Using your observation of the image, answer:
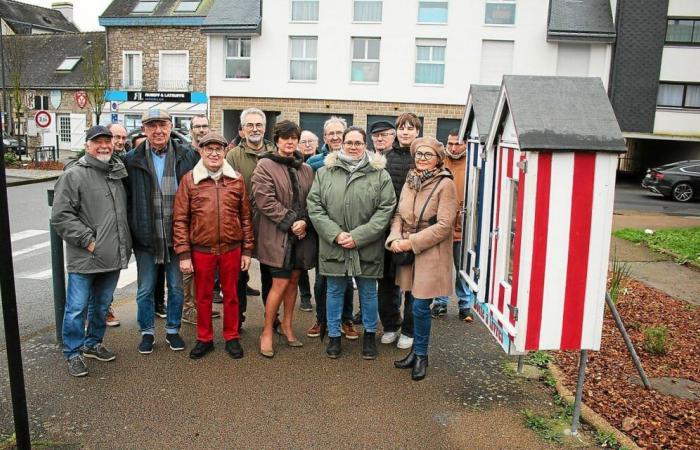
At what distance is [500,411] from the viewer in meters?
4.30

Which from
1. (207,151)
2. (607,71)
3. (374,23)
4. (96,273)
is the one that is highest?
(374,23)

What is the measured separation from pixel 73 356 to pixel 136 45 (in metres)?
32.0

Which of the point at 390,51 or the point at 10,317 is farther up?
the point at 390,51

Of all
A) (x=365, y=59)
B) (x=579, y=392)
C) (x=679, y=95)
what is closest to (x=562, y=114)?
(x=579, y=392)

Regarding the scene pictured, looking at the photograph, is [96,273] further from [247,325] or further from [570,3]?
[570,3]

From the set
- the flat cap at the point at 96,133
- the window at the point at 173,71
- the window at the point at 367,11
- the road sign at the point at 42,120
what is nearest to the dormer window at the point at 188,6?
the window at the point at 173,71

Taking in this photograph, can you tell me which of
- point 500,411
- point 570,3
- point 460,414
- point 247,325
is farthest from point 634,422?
point 570,3

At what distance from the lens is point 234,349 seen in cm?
525

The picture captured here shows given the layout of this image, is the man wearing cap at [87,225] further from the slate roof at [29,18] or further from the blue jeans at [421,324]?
the slate roof at [29,18]

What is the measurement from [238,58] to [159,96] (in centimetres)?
655

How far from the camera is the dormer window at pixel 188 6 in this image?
33.4 m

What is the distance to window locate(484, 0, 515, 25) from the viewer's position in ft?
88.2

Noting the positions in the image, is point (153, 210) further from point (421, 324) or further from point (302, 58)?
point (302, 58)

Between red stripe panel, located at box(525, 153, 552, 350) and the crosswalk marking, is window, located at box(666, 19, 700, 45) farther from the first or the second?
red stripe panel, located at box(525, 153, 552, 350)
